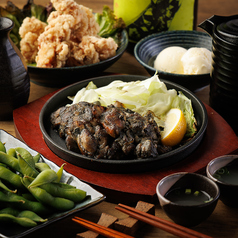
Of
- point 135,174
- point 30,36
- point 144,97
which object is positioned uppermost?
point 30,36

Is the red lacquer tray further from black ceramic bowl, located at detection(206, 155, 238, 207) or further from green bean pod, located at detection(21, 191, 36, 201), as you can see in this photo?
green bean pod, located at detection(21, 191, 36, 201)

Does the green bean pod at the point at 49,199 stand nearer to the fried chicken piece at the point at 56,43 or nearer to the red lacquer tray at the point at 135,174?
the red lacquer tray at the point at 135,174

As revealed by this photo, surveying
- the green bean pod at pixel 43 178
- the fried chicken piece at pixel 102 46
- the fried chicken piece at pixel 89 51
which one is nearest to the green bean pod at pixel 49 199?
the green bean pod at pixel 43 178

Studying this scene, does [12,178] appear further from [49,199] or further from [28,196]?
[49,199]

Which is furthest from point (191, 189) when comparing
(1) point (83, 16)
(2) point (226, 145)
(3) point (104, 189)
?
(1) point (83, 16)

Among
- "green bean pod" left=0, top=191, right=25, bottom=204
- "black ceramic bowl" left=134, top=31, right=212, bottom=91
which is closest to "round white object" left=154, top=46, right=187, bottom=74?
"black ceramic bowl" left=134, top=31, right=212, bottom=91

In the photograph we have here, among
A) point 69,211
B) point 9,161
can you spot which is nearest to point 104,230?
point 69,211

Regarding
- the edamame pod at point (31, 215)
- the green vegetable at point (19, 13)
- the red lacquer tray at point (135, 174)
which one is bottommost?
the red lacquer tray at point (135, 174)
